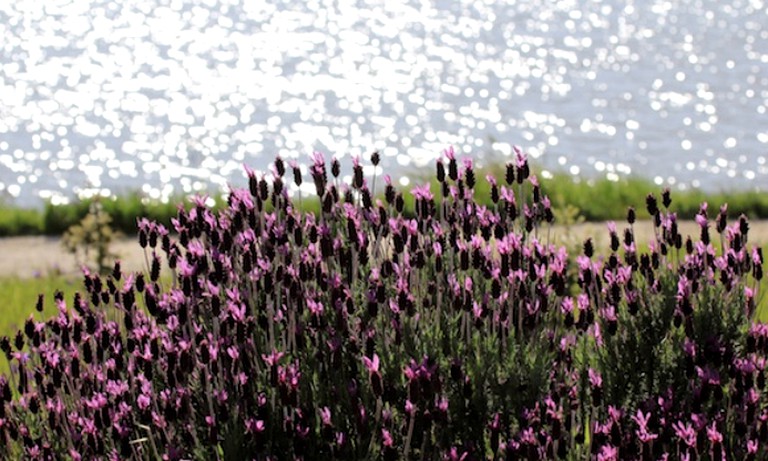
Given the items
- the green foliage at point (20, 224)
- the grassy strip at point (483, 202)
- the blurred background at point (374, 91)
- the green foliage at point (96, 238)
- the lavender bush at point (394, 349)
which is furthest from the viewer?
the blurred background at point (374, 91)

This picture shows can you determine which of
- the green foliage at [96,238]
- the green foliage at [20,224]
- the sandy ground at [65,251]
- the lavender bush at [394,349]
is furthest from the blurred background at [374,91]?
the lavender bush at [394,349]

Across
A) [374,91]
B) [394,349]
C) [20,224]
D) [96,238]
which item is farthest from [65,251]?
[374,91]

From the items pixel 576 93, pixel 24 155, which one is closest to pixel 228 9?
pixel 576 93

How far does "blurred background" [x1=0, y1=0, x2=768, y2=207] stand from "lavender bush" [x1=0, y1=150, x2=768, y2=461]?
10.2 m

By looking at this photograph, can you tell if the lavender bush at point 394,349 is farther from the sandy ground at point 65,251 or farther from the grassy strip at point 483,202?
the grassy strip at point 483,202

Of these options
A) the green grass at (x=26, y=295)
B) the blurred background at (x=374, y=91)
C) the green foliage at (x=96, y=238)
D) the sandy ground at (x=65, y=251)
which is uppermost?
the blurred background at (x=374, y=91)

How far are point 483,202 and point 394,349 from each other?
8.43 m

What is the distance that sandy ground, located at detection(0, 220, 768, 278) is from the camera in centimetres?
1112

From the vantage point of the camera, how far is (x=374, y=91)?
23.7m

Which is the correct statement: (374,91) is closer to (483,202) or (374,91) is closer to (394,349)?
(483,202)

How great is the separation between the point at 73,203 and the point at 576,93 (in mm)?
12087

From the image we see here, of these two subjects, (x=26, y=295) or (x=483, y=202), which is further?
(x=483, y=202)

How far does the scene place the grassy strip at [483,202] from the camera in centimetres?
1278

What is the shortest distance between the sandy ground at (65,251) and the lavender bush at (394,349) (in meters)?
5.54
